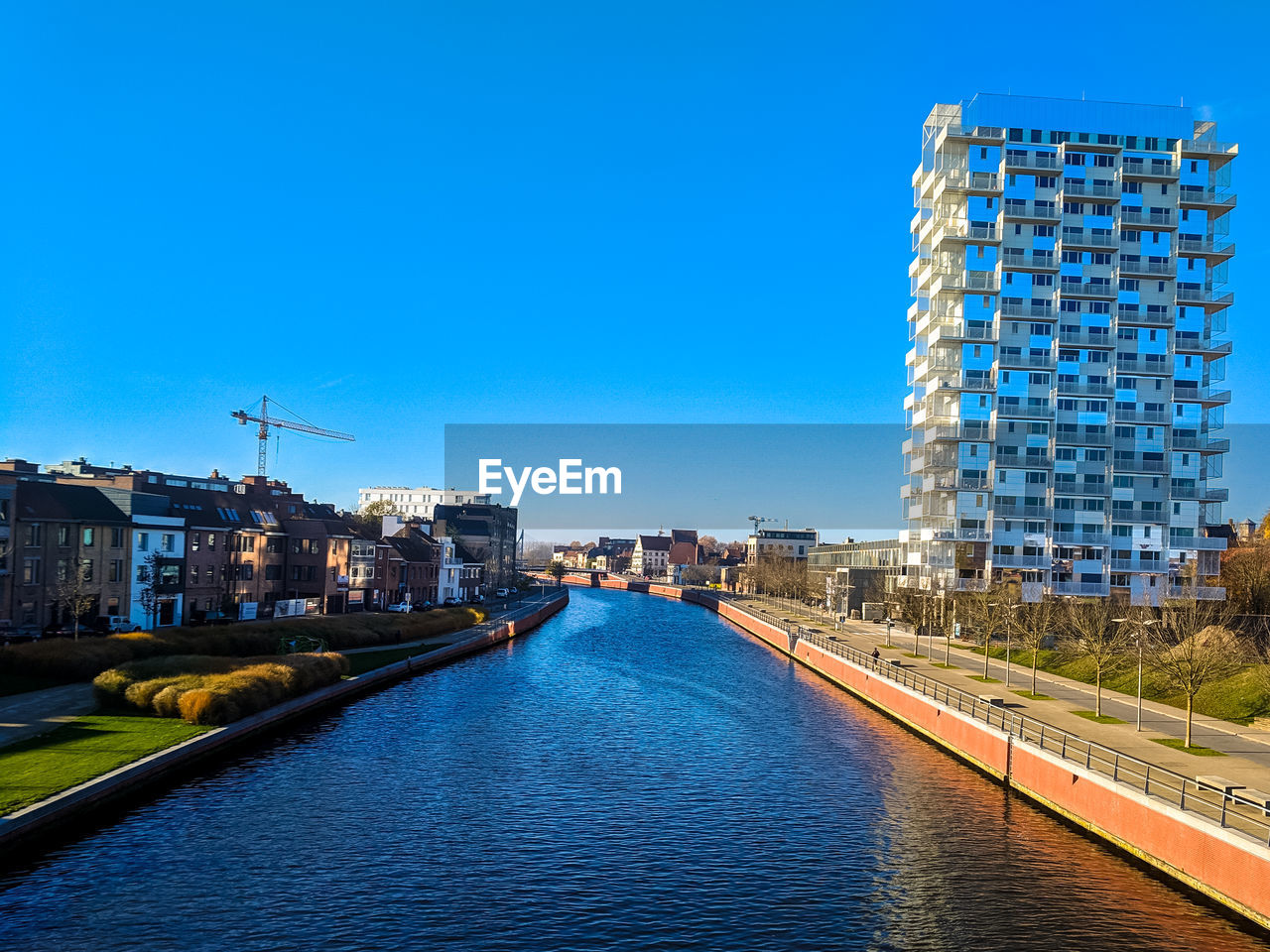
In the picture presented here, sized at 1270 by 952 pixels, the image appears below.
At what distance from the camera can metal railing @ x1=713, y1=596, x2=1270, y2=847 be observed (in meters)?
24.1

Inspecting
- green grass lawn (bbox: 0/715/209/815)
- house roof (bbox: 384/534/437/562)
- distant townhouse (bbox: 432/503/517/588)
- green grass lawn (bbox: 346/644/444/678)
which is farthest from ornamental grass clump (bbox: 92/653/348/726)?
distant townhouse (bbox: 432/503/517/588)

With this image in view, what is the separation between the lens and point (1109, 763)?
30.5 meters

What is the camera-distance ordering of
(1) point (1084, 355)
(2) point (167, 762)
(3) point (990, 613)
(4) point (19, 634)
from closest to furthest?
(2) point (167, 762), (4) point (19, 634), (3) point (990, 613), (1) point (1084, 355)

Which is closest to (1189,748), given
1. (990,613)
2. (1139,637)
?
(1139,637)

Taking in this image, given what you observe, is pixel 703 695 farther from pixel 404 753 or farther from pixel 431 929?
pixel 431 929

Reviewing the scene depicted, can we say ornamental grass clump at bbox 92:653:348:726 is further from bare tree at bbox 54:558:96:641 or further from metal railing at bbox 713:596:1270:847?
metal railing at bbox 713:596:1270:847

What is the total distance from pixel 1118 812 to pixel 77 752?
33.4 metres

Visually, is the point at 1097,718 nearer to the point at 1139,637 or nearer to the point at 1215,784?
the point at 1139,637

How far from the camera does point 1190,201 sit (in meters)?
92.7

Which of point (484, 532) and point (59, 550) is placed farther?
point (484, 532)

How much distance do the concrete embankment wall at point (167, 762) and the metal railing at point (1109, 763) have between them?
3016 centimetres

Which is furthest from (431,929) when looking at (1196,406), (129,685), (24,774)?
(1196,406)

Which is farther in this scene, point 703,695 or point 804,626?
point 804,626

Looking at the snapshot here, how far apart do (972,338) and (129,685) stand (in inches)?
3145
